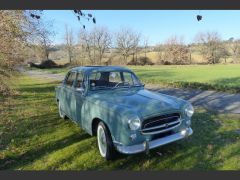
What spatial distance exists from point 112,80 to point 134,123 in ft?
7.60

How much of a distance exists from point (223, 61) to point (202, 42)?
9144 mm

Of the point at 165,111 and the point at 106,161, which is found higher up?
the point at 165,111

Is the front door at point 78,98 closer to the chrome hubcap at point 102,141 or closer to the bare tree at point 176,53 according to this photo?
the chrome hubcap at point 102,141

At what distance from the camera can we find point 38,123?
30.2 ft

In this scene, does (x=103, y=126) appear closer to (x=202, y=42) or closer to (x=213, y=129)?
(x=213, y=129)

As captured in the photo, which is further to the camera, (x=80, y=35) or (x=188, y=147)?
(x=80, y=35)

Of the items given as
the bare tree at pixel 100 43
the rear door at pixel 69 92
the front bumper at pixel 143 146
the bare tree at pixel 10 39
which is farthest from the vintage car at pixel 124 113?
the bare tree at pixel 100 43

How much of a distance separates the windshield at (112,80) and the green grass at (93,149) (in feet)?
4.41

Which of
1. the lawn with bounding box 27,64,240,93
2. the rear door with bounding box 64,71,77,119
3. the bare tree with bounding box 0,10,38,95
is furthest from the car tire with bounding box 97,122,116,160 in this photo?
the lawn with bounding box 27,64,240,93

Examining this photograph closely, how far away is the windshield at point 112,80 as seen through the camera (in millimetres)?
6809

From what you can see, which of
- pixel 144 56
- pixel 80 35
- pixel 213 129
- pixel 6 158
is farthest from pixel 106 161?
pixel 144 56

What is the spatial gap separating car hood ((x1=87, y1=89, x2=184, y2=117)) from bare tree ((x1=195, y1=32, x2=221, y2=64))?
7554 centimetres

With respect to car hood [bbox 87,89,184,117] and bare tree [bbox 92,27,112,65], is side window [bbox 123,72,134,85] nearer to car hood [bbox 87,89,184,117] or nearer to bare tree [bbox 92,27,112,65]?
car hood [bbox 87,89,184,117]

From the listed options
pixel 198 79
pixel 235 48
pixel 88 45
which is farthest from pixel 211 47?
pixel 198 79
